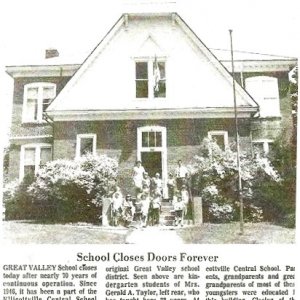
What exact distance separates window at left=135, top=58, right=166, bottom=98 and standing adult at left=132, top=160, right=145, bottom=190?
0.55m

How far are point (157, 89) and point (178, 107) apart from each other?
0.72 feet

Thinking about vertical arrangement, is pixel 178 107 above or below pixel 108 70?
below

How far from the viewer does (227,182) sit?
3.79 meters

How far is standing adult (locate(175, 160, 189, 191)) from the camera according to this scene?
3.80 meters

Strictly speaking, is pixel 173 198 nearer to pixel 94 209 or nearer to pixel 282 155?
pixel 94 209

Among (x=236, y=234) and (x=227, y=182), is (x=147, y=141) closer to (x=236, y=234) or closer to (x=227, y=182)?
(x=227, y=182)

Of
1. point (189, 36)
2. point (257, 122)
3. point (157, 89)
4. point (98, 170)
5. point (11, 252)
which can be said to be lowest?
point (11, 252)

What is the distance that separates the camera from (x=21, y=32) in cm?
391

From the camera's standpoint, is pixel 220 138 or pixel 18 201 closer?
pixel 18 201

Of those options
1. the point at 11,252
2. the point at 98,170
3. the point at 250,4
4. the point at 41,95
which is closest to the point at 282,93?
the point at 250,4

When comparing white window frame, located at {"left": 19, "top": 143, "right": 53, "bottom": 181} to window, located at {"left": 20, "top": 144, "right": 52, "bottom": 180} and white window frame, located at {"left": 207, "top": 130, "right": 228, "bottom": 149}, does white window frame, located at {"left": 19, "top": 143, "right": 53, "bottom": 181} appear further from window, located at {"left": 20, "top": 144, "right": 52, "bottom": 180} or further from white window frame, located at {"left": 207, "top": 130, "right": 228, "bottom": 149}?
white window frame, located at {"left": 207, "top": 130, "right": 228, "bottom": 149}

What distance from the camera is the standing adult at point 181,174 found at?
3.80m

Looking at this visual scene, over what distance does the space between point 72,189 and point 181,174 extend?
31.6 inches

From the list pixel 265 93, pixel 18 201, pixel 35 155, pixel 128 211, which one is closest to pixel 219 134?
pixel 265 93
